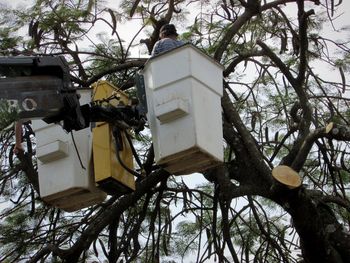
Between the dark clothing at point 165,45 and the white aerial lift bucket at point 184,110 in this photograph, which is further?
the dark clothing at point 165,45

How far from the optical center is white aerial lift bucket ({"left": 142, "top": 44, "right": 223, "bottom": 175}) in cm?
432

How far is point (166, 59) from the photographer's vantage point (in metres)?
4.55

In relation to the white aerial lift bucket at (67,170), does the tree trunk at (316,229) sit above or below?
below

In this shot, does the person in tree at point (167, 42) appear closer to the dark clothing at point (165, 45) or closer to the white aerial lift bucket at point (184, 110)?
the dark clothing at point (165, 45)

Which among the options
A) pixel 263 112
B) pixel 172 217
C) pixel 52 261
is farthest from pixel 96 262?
pixel 263 112

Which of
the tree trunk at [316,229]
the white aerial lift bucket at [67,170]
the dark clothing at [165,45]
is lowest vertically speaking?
the tree trunk at [316,229]

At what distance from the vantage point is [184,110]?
14.2ft

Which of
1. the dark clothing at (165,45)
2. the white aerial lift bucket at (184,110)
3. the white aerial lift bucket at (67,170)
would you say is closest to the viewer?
the white aerial lift bucket at (184,110)

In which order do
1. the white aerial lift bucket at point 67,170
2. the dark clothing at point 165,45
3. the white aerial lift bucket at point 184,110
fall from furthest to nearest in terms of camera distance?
1. the dark clothing at point 165,45
2. the white aerial lift bucket at point 67,170
3. the white aerial lift bucket at point 184,110

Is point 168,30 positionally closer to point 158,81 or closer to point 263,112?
point 158,81

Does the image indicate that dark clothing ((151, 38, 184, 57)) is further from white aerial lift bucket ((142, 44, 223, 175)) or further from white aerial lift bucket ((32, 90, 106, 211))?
white aerial lift bucket ((32, 90, 106, 211))

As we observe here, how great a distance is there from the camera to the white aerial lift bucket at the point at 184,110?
170 inches

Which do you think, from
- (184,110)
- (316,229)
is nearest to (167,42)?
(184,110)

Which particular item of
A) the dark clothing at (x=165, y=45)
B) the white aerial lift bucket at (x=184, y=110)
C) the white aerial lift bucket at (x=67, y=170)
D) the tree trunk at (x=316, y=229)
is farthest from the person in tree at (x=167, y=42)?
the tree trunk at (x=316, y=229)
